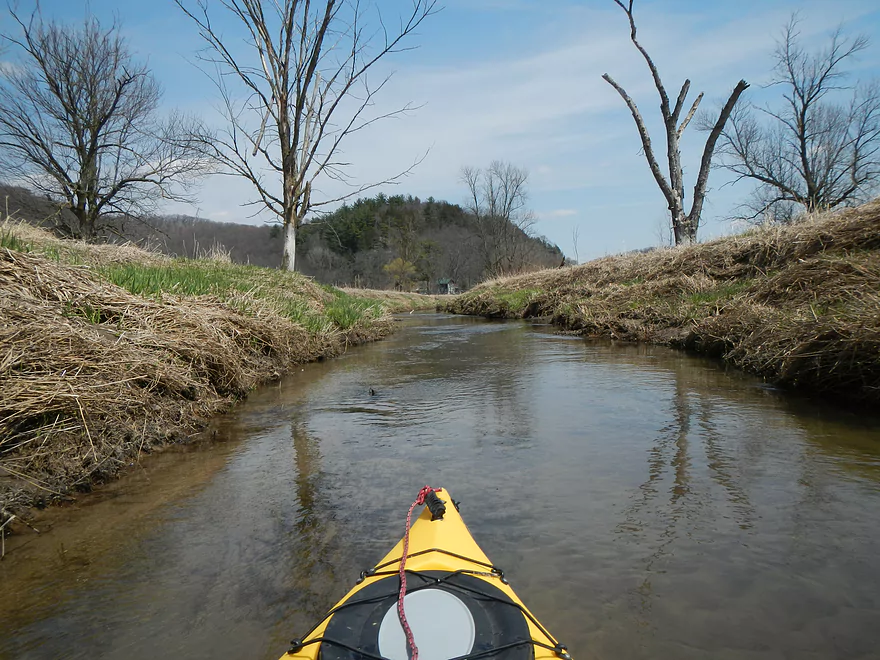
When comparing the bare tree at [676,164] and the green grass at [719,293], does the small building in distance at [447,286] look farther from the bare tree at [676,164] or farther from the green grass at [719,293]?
the green grass at [719,293]

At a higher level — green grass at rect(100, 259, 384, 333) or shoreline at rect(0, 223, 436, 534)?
green grass at rect(100, 259, 384, 333)

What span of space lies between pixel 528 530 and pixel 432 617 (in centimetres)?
89

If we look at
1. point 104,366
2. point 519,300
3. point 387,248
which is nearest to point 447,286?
point 387,248

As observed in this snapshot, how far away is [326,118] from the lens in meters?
12.3

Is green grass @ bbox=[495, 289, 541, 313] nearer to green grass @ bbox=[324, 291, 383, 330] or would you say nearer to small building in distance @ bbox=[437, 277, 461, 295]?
green grass @ bbox=[324, 291, 383, 330]

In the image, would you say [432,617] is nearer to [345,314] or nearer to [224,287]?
[224,287]

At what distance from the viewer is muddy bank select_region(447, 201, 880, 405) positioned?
3658 mm

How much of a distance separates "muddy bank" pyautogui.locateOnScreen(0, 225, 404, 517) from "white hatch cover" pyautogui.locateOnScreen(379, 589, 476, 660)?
1.93 metres

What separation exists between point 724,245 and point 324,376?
7.44m

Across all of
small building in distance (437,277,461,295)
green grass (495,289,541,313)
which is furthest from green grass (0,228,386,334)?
small building in distance (437,277,461,295)

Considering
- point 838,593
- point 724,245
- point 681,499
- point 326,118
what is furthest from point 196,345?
point 326,118

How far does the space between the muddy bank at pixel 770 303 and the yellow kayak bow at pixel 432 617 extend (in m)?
3.42

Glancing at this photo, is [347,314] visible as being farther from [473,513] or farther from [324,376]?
[473,513]

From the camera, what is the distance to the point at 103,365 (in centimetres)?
288
